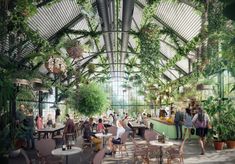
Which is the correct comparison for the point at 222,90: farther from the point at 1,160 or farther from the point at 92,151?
the point at 1,160

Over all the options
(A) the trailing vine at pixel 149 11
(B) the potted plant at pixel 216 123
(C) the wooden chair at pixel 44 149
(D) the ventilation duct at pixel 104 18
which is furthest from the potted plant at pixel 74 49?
(B) the potted plant at pixel 216 123

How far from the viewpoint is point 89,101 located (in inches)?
516

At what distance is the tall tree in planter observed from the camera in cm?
1308

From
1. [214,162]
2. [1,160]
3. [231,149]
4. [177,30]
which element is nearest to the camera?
[1,160]

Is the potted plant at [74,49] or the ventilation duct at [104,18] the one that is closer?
the ventilation duct at [104,18]

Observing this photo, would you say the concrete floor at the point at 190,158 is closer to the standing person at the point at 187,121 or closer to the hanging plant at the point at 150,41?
the standing person at the point at 187,121

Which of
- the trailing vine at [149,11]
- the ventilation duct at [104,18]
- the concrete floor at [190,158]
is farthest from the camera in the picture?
the trailing vine at [149,11]

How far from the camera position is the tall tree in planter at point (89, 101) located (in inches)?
515


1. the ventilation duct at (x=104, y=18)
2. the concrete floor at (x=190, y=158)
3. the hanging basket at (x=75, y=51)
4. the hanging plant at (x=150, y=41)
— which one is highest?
the ventilation duct at (x=104, y=18)

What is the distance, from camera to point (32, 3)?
733 cm

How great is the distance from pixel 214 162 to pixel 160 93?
38.1ft

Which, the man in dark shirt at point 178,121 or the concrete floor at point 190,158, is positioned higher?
the man in dark shirt at point 178,121

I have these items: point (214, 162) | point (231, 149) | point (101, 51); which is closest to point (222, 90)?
point (231, 149)

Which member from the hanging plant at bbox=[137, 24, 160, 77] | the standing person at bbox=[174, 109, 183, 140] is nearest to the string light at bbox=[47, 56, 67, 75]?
the hanging plant at bbox=[137, 24, 160, 77]
